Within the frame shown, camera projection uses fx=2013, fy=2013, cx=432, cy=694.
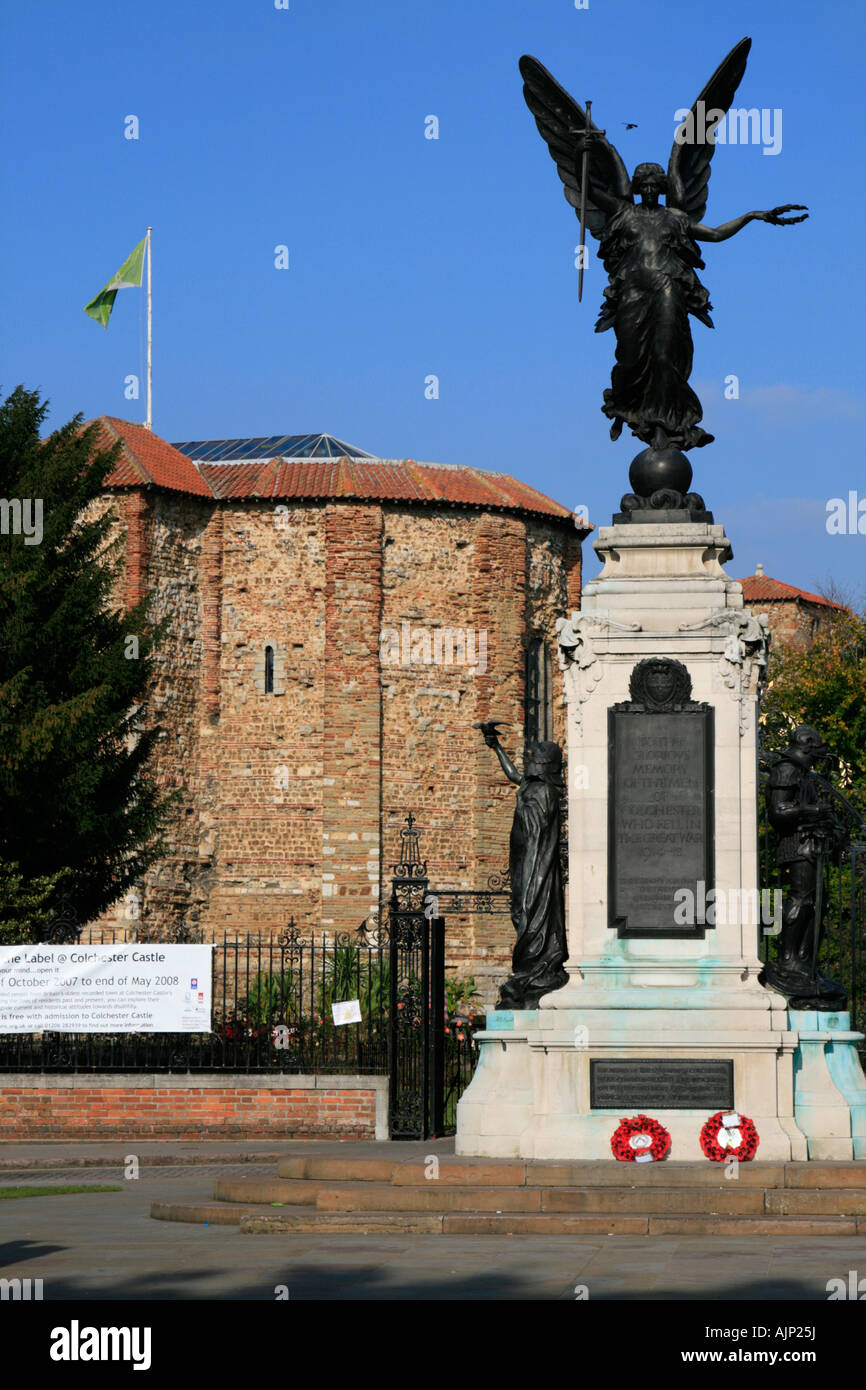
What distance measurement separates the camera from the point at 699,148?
15.9 metres

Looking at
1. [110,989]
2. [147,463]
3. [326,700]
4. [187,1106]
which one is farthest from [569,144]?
[147,463]

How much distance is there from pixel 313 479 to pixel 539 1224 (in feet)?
133

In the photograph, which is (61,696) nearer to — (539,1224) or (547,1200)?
(547,1200)

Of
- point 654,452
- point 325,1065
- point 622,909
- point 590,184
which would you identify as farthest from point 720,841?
point 325,1065

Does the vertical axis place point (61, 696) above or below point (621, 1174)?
above

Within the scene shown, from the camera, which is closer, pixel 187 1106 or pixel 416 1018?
pixel 416 1018

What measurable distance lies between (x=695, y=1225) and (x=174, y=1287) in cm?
331

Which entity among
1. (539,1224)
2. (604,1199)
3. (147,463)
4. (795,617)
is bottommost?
(539,1224)

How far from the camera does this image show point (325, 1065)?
23375 mm

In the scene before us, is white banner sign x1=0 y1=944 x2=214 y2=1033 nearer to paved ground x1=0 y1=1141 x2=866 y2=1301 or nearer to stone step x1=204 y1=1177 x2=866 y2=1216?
paved ground x1=0 y1=1141 x2=866 y2=1301

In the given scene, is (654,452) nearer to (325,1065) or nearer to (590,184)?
(590,184)

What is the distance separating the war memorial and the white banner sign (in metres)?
8.12

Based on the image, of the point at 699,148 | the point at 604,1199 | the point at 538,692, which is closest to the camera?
the point at 604,1199
